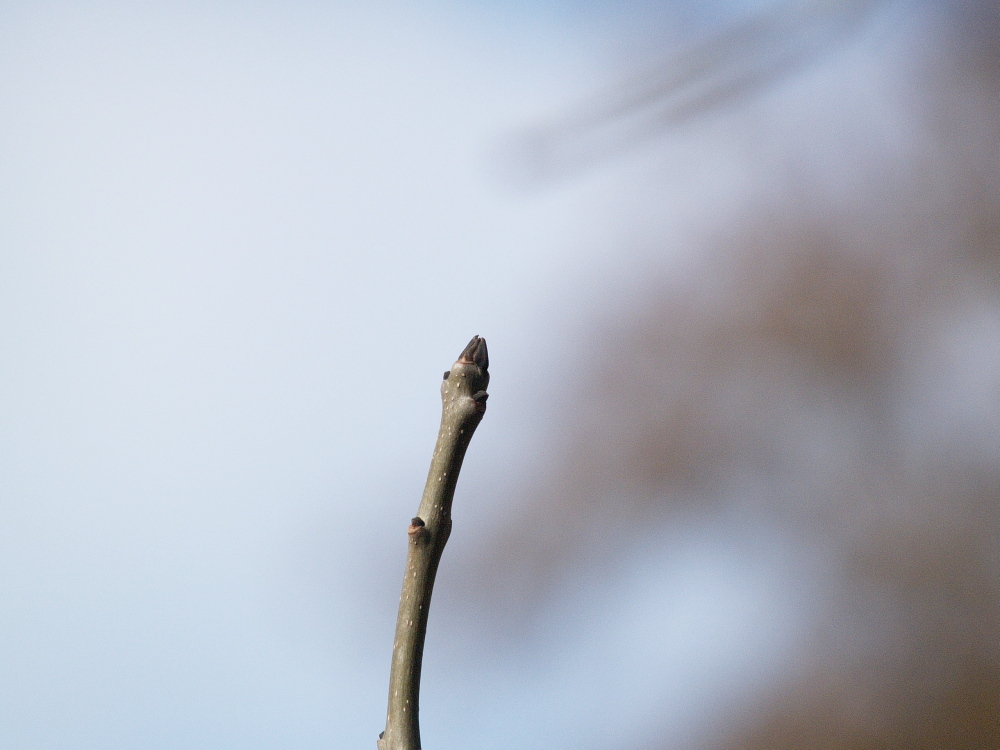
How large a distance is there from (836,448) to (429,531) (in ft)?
2.41

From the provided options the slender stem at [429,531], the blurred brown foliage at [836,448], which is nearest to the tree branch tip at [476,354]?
the slender stem at [429,531]

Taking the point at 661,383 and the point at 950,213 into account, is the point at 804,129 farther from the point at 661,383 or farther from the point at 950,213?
the point at 661,383

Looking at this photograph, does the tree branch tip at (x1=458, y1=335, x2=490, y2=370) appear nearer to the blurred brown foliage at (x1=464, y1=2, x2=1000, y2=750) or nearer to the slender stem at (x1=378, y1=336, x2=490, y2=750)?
the slender stem at (x1=378, y1=336, x2=490, y2=750)

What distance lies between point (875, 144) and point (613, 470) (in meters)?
0.50

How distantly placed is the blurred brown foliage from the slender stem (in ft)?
1.92

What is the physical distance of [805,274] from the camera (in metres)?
0.92

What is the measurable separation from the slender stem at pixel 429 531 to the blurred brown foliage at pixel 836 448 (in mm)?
585

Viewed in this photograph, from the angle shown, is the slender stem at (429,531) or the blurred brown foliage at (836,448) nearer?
the slender stem at (429,531)

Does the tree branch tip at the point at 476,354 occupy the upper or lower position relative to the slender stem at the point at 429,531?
upper

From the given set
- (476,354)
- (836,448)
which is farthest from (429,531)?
(836,448)

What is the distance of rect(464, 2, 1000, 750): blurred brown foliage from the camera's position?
0.87 m

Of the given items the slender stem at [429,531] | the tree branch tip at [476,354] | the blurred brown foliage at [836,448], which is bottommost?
the slender stem at [429,531]

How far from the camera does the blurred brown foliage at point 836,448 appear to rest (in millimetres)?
874

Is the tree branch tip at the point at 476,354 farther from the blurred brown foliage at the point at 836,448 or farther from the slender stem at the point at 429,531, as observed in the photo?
the blurred brown foliage at the point at 836,448
